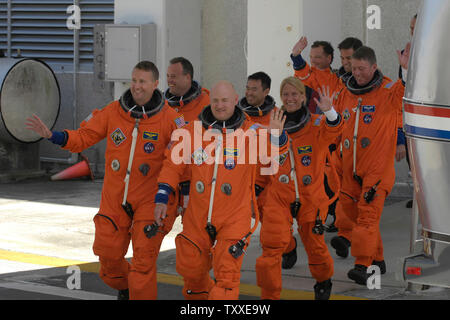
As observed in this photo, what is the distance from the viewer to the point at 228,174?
20.2 ft

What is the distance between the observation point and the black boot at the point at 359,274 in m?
7.57

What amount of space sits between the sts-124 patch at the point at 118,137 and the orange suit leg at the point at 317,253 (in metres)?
1.55

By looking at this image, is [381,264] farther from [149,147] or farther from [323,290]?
[149,147]

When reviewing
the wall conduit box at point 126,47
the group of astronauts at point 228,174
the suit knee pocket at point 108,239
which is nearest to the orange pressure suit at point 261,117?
the group of astronauts at point 228,174

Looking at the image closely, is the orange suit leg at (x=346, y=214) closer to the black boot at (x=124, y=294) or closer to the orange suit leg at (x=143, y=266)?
the orange suit leg at (x=143, y=266)

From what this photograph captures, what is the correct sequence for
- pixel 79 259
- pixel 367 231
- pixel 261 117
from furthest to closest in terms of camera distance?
pixel 79 259
pixel 367 231
pixel 261 117

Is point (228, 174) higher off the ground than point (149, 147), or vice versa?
point (149, 147)

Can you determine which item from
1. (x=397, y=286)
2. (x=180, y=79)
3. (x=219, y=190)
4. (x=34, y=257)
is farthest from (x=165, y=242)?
(x=219, y=190)

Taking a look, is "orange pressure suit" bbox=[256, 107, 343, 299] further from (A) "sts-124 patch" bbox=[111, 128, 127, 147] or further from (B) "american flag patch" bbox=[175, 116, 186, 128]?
(A) "sts-124 patch" bbox=[111, 128, 127, 147]

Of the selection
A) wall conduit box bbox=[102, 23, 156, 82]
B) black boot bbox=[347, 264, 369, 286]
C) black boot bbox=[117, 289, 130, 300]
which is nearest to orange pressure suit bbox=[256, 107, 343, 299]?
black boot bbox=[347, 264, 369, 286]

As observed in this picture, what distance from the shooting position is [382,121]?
7871 millimetres

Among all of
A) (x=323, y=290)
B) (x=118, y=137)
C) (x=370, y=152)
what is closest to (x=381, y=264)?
(x=370, y=152)

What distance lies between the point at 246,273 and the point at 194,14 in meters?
5.10

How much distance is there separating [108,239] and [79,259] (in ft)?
6.77
